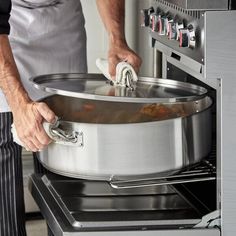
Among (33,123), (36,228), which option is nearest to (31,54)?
(33,123)

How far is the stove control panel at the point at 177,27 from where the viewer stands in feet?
5.02

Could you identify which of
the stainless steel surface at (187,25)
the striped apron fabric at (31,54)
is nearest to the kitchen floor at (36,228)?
the striped apron fabric at (31,54)

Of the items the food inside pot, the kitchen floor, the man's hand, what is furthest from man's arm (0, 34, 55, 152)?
the kitchen floor

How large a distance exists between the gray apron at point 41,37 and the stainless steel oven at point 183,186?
0.37 m

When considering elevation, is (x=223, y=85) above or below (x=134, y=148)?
above

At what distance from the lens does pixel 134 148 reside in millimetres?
1569

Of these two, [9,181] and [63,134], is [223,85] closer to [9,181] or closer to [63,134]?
[63,134]

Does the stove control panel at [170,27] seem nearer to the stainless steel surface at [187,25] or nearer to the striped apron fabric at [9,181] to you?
the stainless steel surface at [187,25]

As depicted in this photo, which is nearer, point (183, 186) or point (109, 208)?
point (109, 208)

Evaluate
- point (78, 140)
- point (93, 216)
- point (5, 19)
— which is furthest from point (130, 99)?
point (5, 19)

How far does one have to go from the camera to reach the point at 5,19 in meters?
1.76

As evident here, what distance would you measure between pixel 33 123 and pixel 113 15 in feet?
2.18

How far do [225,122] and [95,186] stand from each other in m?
0.46

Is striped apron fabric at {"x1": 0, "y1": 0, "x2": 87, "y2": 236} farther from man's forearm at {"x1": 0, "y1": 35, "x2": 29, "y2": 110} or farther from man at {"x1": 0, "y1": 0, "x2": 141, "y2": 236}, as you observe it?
man's forearm at {"x1": 0, "y1": 35, "x2": 29, "y2": 110}
